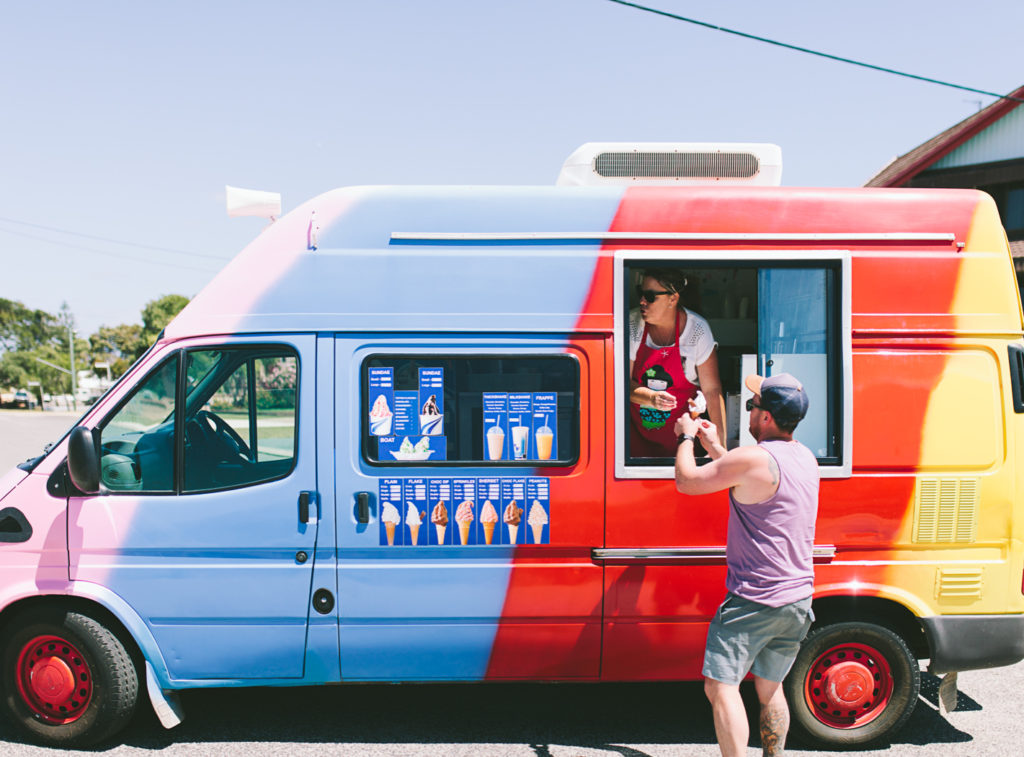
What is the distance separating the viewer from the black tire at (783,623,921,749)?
3.40m

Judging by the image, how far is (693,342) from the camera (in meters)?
3.51

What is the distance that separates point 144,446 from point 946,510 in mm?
3965

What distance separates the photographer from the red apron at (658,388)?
3393 millimetres

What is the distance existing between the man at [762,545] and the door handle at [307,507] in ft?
5.58

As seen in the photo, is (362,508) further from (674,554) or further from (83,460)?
(674,554)

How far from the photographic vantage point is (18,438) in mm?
22594

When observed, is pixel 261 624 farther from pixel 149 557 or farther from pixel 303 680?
pixel 149 557

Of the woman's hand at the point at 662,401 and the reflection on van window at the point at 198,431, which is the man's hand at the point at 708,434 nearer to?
the woman's hand at the point at 662,401

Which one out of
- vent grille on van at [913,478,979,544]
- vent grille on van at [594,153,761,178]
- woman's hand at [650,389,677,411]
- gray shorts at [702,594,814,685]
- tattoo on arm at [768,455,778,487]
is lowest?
gray shorts at [702,594,814,685]

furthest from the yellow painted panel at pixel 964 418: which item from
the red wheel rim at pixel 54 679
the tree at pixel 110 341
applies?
the tree at pixel 110 341

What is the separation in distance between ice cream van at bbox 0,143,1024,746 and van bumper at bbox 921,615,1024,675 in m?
0.01

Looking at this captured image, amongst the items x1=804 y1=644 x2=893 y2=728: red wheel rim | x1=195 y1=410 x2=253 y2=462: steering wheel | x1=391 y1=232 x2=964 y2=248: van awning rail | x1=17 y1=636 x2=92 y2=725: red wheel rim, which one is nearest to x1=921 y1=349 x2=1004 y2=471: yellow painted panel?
x1=391 y1=232 x2=964 y2=248: van awning rail

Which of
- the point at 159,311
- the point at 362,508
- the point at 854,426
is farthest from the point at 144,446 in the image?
the point at 159,311

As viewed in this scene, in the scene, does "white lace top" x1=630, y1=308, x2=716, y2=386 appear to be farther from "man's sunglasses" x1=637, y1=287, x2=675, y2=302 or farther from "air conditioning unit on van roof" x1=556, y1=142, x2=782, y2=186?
"air conditioning unit on van roof" x1=556, y1=142, x2=782, y2=186
